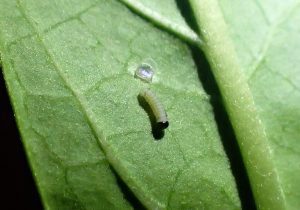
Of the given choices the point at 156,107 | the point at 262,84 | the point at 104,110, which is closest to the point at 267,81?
the point at 262,84

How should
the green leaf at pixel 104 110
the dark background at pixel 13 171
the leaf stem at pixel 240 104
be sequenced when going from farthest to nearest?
1. the dark background at pixel 13 171
2. the leaf stem at pixel 240 104
3. the green leaf at pixel 104 110

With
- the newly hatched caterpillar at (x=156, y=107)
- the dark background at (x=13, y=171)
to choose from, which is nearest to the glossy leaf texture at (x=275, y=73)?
the newly hatched caterpillar at (x=156, y=107)

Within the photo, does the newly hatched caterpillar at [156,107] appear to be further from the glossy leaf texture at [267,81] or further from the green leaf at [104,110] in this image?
the glossy leaf texture at [267,81]

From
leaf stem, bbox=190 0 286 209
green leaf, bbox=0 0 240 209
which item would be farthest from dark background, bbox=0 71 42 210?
leaf stem, bbox=190 0 286 209

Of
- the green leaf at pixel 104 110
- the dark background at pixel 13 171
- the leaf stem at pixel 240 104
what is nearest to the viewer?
the green leaf at pixel 104 110

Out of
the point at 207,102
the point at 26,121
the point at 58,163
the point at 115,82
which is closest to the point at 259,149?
the point at 207,102

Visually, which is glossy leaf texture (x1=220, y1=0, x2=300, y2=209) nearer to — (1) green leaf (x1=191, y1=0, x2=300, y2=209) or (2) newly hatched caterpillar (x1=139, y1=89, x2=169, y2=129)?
(1) green leaf (x1=191, y1=0, x2=300, y2=209)
